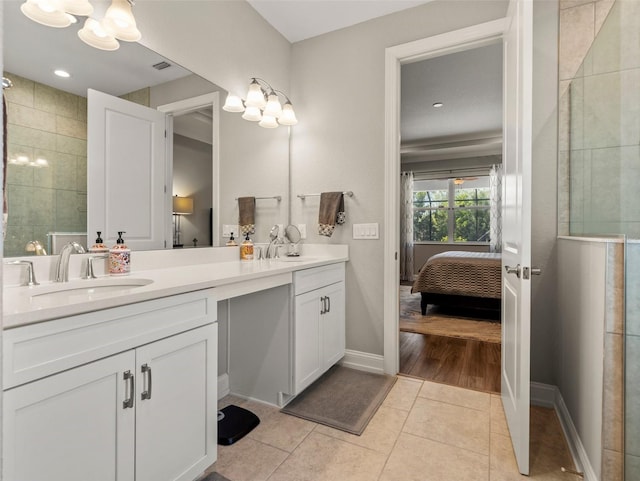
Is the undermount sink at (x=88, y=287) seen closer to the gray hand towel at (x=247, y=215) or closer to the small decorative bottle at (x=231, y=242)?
the small decorative bottle at (x=231, y=242)

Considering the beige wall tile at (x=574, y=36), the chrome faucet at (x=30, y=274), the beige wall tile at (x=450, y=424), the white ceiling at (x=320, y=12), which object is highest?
the white ceiling at (x=320, y=12)

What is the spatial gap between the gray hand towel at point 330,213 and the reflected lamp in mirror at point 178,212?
1.00 m

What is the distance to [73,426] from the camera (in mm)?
971

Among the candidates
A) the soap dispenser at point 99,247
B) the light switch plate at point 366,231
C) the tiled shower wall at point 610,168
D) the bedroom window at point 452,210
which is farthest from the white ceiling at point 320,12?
the bedroom window at point 452,210

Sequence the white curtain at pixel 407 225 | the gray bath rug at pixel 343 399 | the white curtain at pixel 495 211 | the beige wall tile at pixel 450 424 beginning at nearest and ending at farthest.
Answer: the beige wall tile at pixel 450 424 → the gray bath rug at pixel 343 399 → the white curtain at pixel 495 211 → the white curtain at pixel 407 225

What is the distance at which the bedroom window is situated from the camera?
6.90m

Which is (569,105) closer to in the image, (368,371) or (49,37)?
(368,371)

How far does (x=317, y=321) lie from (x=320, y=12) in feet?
7.08

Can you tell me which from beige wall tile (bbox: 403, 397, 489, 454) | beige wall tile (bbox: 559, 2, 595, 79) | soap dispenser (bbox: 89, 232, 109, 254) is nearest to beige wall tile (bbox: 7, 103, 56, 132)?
soap dispenser (bbox: 89, 232, 109, 254)

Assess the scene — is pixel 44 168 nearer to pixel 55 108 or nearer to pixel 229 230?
pixel 55 108

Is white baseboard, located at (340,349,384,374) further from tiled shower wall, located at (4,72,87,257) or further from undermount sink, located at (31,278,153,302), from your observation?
tiled shower wall, located at (4,72,87,257)

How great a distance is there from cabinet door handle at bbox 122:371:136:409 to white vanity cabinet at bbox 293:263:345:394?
0.98 metres

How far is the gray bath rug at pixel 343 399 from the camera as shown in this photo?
1905 millimetres

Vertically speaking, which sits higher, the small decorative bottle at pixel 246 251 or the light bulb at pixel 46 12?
the light bulb at pixel 46 12
